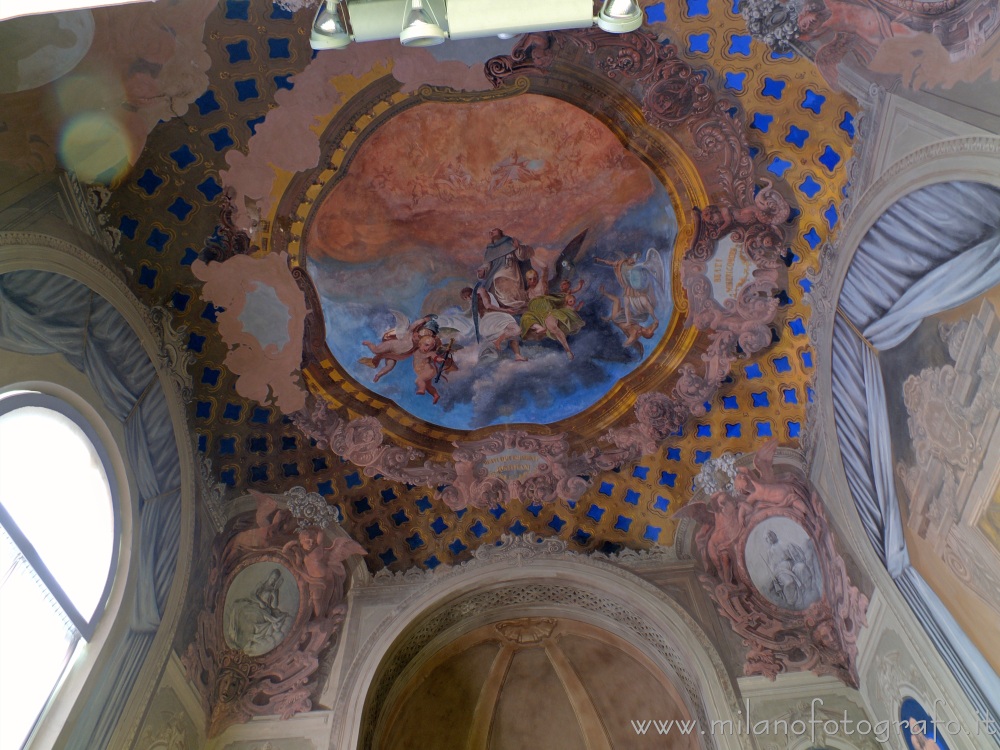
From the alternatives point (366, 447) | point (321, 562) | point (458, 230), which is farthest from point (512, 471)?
point (458, 230)

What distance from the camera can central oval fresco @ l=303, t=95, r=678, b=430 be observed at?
10.3 meters

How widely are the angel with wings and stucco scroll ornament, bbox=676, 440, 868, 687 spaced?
261 centimetres

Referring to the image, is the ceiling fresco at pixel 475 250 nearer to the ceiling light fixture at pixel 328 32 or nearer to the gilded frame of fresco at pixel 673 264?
the gilded frame of fresco at pixel 673 264

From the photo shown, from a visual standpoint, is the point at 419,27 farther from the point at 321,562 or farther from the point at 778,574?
the point at 778,574

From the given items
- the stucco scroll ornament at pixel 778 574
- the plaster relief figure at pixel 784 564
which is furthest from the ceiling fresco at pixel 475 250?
the plaster relief figure at pixel 784 564

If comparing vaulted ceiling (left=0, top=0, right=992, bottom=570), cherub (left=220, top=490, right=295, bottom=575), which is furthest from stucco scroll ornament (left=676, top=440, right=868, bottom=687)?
cherub (left=220, top=490, right=295, bottom=575)

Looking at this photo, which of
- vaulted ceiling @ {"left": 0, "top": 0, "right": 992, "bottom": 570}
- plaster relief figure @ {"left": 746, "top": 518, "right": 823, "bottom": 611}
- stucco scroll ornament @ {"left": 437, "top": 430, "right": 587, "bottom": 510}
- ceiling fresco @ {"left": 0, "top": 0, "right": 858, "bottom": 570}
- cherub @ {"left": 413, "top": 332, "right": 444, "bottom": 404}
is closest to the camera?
vaulted ceiling @ {"left": 0, "top": 0, "right": 992, "bottom": 570}

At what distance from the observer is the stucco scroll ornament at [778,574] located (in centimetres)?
1019

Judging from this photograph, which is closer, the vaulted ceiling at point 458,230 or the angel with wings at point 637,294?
the vaulted ceiling at point 458,230

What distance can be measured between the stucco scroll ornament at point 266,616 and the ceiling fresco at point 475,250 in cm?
69

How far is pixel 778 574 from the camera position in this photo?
11023mm

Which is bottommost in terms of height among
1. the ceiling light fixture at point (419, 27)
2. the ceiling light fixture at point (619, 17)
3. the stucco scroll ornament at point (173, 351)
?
the ceiling light fixture at point (419, 27)

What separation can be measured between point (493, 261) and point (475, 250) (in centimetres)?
32

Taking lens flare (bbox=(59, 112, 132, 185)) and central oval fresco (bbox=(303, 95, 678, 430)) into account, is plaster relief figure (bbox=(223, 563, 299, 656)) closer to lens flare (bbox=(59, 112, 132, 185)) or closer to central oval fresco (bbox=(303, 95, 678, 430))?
central oval fresco (bbox=(303, 95, 678, 430))
